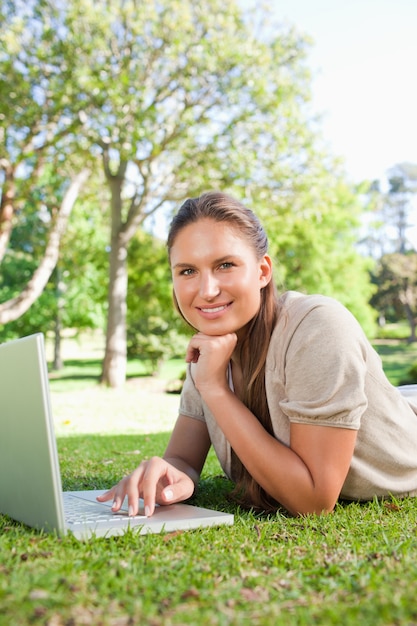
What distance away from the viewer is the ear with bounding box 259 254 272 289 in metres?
3.11

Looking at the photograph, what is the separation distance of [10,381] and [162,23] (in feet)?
48.0

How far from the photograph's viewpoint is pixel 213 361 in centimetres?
288

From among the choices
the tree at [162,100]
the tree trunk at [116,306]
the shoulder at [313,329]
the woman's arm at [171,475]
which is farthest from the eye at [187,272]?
the tree trunk at [116,306]

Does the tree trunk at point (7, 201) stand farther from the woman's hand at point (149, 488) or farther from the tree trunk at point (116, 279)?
the woman's hand at point (149, 488)

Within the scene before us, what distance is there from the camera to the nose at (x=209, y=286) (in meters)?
2.86

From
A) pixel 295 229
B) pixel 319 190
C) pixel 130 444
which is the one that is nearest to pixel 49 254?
pixel 319 190

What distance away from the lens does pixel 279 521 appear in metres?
2.71

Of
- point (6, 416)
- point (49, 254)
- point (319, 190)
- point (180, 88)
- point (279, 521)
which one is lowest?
point (279, 521)

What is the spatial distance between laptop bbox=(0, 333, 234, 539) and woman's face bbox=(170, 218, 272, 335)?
0.84m

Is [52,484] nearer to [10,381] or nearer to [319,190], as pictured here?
[10,381]

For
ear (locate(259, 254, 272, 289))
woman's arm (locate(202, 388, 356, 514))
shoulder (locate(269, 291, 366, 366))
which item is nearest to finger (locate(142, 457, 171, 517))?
woman's arm (locate(202, 388, 356, 514))

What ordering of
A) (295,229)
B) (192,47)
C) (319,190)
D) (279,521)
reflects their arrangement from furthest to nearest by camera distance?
(295,229) < (319,190) < (192,47) < (279,521)

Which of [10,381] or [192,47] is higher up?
[192,47]

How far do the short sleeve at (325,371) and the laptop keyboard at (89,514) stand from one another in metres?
0.80
